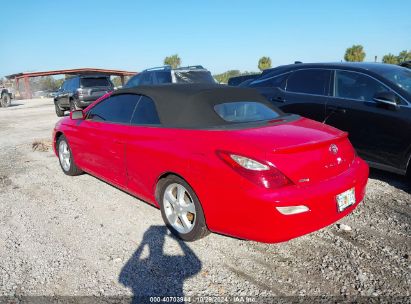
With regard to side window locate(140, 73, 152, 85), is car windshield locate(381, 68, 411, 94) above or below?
below

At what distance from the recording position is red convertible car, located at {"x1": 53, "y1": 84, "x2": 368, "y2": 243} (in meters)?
2.74

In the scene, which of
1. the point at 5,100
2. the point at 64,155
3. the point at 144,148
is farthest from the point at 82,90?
the point at 5,100

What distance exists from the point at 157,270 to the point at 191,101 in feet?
5.39

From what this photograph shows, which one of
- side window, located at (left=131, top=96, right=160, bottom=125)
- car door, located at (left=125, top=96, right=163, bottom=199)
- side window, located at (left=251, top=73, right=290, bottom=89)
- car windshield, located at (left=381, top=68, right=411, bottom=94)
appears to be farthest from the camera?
side window, located at (left=251, top=73, right=290, bottom=89)

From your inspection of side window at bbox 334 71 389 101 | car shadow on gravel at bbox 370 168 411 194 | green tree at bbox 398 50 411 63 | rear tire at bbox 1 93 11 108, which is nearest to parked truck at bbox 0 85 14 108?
rear tire at bbox 1 93 11 108

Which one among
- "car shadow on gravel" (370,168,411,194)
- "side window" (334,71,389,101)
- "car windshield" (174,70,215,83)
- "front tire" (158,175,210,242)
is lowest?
"car shadow on gravel" (370,168,411,194)

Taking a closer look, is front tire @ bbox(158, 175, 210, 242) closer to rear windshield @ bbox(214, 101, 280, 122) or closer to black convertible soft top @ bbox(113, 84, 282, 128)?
black convertible soft top @ bbox(113, 84, 282, 128)

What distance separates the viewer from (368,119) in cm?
461

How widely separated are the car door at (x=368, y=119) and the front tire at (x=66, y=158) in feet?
12.8

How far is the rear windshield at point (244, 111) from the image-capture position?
354 centimetres

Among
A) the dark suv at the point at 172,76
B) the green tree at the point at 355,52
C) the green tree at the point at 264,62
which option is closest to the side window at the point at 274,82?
the dark suv at the point at 172,76

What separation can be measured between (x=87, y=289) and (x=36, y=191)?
2.80 meters

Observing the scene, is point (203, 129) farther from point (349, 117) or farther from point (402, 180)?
point (402, 180)

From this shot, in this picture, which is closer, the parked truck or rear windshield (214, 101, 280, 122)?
rear windshield (214, 101, 280, 122)
